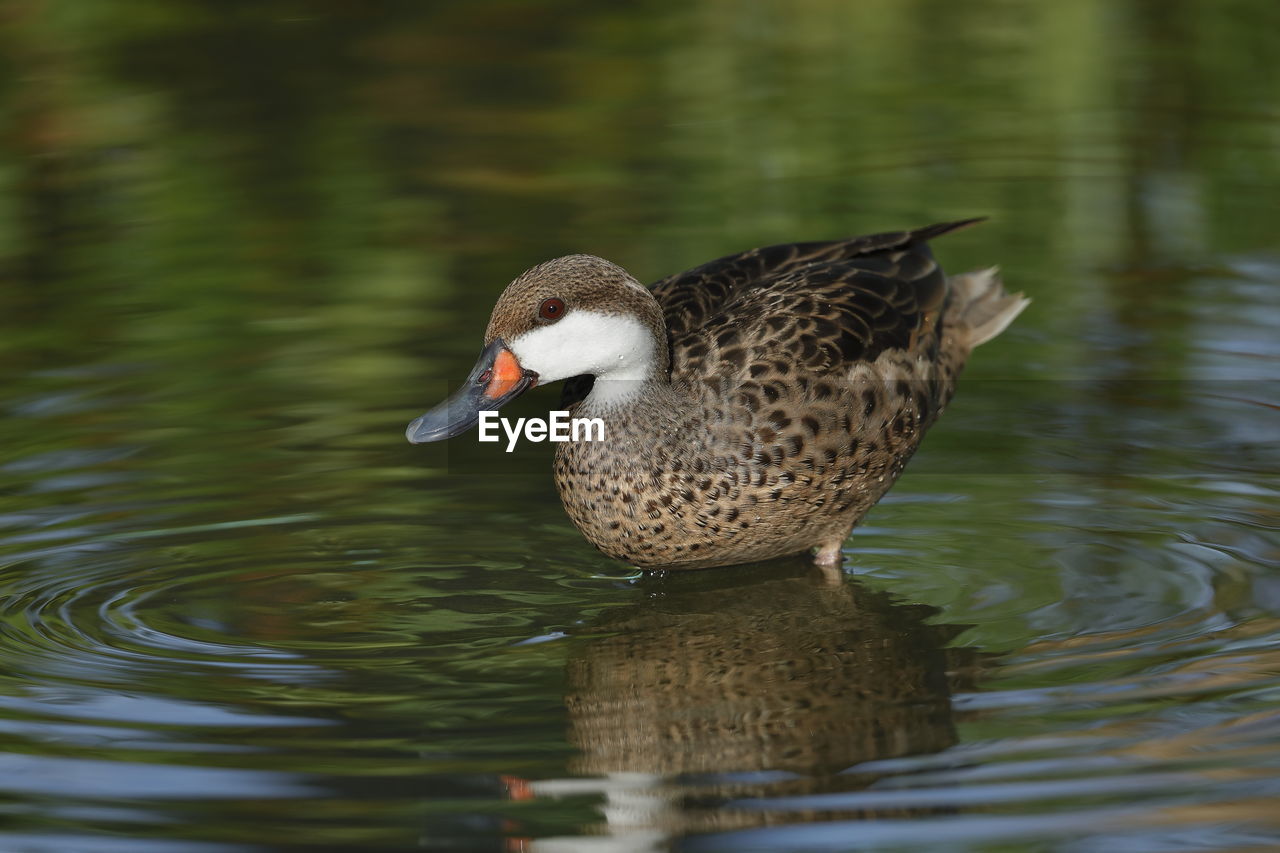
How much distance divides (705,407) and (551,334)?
0.55m

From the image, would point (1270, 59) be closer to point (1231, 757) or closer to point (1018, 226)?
point (1018, 226)

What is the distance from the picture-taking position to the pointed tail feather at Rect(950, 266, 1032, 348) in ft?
23.2

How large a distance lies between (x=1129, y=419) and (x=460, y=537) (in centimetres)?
267

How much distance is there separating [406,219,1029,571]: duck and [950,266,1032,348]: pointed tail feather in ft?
2.40

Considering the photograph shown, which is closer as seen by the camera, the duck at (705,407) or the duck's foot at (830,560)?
the duck at (705,407)

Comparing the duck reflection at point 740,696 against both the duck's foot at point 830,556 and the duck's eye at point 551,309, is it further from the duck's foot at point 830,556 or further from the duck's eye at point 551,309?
the duck's eye at point 551,309

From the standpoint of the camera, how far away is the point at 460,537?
643cm

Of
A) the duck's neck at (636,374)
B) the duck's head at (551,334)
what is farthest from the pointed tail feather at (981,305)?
the duck's head at (551,334)

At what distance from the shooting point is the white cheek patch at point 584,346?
577 centimetres

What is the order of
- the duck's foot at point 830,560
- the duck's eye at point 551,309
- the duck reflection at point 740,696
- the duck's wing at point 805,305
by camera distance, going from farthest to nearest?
1. the duck's foot at point 830,560
2. the duck's wing at point 805,305
3. the duck's eye at point 551,309
4. the duck reflection at point 740,696

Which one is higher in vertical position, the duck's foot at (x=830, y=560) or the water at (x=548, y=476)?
the water at (x=548, y=476)

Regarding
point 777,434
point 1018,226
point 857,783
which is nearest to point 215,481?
point 777,434

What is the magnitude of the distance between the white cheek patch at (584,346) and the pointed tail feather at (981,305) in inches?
65.0

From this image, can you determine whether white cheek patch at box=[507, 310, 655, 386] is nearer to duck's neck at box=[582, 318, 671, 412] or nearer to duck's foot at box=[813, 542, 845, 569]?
duck's neck at box=[582, 318, 671, 412]
